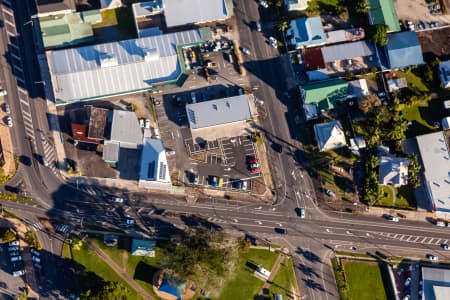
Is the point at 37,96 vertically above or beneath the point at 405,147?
above

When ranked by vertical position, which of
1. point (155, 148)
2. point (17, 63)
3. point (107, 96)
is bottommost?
point (155, 148)

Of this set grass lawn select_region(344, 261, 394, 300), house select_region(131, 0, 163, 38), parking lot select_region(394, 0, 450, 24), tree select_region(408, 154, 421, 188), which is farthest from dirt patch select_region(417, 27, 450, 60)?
house select_region(131, 0, 163, 38)

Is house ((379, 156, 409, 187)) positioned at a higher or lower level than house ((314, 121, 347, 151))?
lower

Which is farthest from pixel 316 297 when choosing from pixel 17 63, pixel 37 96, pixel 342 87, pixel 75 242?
pixel 17 63

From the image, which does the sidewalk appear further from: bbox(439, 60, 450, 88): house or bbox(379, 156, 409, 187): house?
bbox(439, 60, 450, 88): house

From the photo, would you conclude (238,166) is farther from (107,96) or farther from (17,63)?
(17,63)

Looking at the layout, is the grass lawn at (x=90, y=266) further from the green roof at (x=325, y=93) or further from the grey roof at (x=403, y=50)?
the grey roof at (x=403, y=50)

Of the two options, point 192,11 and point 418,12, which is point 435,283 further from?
point 192,11
